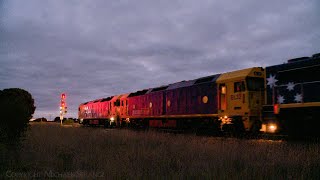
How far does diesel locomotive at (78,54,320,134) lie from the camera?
15.5m

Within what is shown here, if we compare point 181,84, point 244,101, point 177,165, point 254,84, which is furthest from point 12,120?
point 181,84

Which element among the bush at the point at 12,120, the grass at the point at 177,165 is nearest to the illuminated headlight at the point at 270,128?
the grass at the point at 177,165

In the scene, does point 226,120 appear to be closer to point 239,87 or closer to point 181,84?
point 239,87

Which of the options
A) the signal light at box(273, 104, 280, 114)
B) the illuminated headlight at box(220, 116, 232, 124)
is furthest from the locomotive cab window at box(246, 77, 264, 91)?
the signal light at box(273, 104, 280, 114)

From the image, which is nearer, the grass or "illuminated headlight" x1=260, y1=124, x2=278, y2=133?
the grass

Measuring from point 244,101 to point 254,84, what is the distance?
1.26 m

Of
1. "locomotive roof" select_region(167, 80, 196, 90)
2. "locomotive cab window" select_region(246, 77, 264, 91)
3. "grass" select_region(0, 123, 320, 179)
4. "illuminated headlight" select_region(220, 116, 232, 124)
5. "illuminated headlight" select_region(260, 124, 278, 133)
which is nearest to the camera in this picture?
"grass" select_region(0, 123, 320, 179)

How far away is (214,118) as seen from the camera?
22.3 m

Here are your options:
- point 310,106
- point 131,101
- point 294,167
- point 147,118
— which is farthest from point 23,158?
point 131,101

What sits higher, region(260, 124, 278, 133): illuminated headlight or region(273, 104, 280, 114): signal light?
region(273, 104, 280, 114): signal light

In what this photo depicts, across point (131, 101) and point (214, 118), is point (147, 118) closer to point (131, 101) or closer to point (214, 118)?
point (131, 101)

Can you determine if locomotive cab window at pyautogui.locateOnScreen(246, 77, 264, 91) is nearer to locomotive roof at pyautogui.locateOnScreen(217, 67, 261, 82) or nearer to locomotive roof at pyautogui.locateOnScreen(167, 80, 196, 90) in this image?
locomotive roof at pyautogui.locateOnScreen(217, 67, 261, 82)

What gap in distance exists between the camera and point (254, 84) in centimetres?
1970

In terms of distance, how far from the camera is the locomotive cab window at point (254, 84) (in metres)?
19.6
